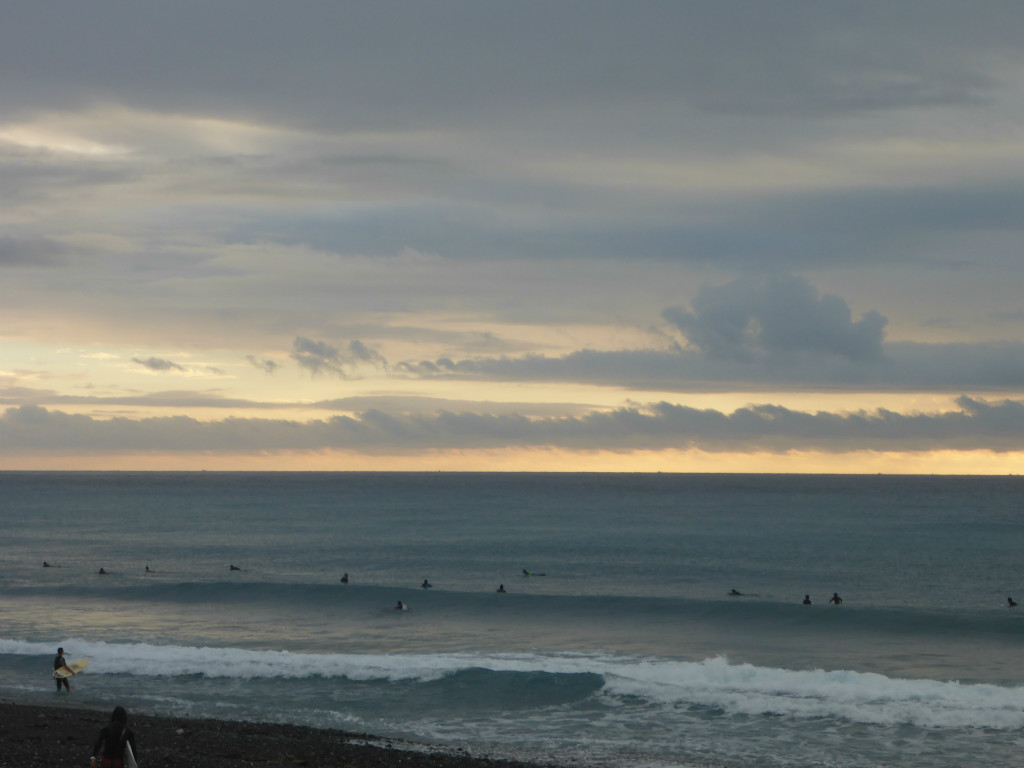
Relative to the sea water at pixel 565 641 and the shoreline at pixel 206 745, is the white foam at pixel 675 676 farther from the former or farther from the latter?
the shoreline at pixel 206 745

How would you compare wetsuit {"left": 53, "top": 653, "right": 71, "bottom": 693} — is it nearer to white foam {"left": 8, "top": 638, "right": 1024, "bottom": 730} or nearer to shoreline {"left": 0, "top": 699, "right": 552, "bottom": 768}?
white foam {"left": 8, "top": 638, "right": 1024, "bottom": 730}

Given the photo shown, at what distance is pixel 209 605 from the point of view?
52.8m

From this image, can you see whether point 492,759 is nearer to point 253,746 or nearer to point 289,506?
point 253,746

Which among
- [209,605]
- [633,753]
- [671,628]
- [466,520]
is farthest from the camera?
[466,520]

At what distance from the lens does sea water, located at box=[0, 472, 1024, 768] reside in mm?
28500

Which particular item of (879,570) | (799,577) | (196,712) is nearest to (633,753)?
(196,712)

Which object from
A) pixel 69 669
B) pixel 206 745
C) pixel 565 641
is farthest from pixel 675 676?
pixel 69 669

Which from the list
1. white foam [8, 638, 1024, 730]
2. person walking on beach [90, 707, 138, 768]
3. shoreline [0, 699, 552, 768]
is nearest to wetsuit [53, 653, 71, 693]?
white foam [8, 638, 1024, 730]

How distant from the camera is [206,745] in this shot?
23.8 meters

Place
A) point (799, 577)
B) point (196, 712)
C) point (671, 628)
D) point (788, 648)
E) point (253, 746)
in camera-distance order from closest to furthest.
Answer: point (253, 746) < point (196, 712) < point (788, 648) < point (671, 628) < point (799, 577)

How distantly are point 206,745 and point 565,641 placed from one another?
21936 mm

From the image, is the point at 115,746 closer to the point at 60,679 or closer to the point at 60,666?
the point at 60,679

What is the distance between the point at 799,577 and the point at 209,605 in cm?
4175

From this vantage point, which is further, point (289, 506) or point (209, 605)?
point (289, 506)
